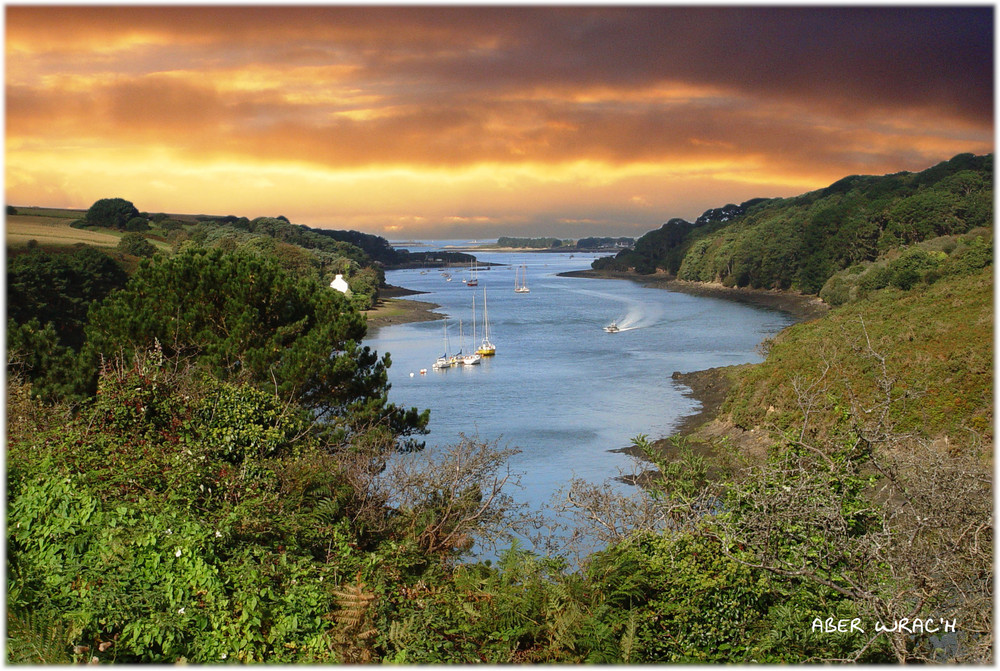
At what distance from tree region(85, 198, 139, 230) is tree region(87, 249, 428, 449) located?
38.6m

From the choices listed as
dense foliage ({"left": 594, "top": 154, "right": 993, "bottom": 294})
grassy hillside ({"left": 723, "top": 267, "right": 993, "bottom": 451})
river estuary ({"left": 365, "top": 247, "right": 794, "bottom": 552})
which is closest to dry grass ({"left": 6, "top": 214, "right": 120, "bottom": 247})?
river estuary ({"left": 365, "top": 247, "right": 794, "bottom": 552})

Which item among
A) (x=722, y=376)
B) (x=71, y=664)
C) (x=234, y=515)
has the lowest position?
(x=722, y=376)

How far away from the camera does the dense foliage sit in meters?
69.8

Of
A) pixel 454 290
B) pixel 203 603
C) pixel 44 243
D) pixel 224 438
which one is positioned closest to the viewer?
pixel 203 603

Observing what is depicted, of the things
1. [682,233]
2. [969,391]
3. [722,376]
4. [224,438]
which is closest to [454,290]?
[682,233]

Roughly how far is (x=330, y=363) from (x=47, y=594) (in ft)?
31.3

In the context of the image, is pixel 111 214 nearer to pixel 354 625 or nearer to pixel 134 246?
pixel 134 246

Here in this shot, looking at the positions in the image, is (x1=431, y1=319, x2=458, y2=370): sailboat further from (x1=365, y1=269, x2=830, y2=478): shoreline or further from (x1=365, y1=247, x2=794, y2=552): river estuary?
(x1=365, y1=269, x2=830, y2=478): shoreline

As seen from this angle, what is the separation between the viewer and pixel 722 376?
3681 cm

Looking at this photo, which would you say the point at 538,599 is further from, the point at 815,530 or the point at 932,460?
the point at 932,460

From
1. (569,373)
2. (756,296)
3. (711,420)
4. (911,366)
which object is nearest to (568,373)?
(569,373)

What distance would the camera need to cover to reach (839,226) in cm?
8031

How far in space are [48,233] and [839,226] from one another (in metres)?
68.0

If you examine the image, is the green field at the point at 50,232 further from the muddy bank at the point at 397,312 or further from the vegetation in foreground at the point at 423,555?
the vegetation in foreground at the point at 423,555
